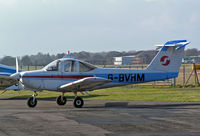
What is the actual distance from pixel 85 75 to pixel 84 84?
88 centimetres

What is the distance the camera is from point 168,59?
18.2m

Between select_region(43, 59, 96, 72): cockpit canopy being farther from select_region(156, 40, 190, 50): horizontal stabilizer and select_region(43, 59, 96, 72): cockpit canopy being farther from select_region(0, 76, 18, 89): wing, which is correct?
select_region(0, 76, 18, 89): wing

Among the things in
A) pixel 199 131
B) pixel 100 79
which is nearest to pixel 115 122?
pixel 199 131

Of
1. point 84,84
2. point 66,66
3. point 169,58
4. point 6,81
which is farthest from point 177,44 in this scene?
point 6,81

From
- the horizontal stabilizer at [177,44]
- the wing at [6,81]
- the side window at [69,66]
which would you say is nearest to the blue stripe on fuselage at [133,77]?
the side window at [69,66]

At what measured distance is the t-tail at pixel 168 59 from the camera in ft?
59.6

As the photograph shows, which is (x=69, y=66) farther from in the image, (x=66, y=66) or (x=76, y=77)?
(x=76, y=77)

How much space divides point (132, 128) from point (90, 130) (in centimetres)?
125

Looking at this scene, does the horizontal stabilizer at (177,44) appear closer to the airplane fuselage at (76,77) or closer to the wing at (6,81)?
the airplane fuselage at (76,77)

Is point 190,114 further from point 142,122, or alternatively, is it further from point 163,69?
point 163,69

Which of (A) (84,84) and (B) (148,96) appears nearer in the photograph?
(A) (84,84)

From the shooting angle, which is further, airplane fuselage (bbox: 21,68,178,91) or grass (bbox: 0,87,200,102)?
grass (bbox: 0,87,200,102)

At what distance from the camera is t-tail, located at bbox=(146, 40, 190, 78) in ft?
59.6

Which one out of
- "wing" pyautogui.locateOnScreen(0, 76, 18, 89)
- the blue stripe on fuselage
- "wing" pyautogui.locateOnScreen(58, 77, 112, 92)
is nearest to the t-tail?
the blue stripe on fuselage
